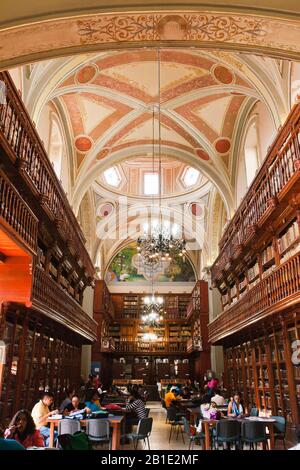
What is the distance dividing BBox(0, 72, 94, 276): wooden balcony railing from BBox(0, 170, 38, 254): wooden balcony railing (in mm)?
949

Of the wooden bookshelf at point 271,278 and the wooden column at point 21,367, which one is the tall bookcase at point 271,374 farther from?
the wooden column at point 21,367

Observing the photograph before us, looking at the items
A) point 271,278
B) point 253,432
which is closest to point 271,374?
point 271,278

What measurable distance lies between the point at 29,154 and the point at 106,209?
14.0m

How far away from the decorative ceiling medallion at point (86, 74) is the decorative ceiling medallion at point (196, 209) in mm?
11397

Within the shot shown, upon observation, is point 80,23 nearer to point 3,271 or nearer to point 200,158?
point 3,271

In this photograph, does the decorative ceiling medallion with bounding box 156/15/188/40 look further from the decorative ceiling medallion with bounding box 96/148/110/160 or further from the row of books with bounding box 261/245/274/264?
the decorative ceiling medallion with bounding box 96/148/110/160

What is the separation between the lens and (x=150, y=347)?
26.7 m

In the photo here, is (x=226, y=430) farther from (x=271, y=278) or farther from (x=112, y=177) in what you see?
(x=112, y=177)

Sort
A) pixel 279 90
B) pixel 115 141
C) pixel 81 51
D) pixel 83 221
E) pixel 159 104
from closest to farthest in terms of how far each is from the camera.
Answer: pixel 81 51
pixel 279 90
pixel 159 104
pixel 115 141
pixel 83 221

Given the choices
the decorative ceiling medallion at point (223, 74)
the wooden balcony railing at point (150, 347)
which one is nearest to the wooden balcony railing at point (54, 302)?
the decorative ceiling medallion at point (223, 74)
